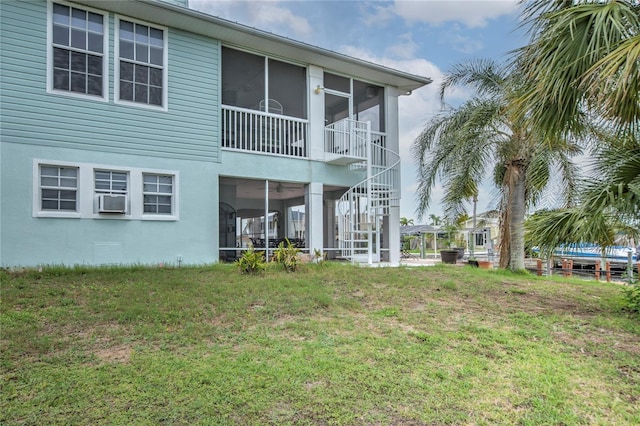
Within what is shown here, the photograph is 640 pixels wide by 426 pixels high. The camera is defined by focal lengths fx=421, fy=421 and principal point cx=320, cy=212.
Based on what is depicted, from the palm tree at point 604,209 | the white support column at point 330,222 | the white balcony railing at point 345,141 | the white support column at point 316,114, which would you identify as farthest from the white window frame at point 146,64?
the palm tree at point 604,209

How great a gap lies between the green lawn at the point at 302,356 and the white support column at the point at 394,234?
5314 millimetres

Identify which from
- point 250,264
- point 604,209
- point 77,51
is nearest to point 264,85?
point 77,51

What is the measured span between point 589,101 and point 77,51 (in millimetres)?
A: 8633

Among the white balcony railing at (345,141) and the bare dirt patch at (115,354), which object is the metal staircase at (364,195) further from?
the bare dirt patch at (115,354)

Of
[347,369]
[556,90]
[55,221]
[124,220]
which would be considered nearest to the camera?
[347,369]

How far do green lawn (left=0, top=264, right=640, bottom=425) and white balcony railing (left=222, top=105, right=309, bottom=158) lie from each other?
451cm

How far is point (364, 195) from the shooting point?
35.4 feet

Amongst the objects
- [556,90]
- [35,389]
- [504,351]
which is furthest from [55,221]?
[556,90]

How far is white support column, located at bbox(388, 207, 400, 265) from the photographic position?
1186 centimetres

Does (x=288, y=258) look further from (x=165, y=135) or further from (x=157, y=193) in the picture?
(x=165, y=135)

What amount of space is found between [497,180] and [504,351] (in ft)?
30.0

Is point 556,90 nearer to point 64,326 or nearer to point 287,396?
point 287,396

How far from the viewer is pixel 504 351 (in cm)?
426

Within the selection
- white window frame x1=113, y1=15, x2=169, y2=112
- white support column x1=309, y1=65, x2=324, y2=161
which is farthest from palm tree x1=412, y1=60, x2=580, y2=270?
white window frame x1=113, y1=15, x2=169, y2=112
